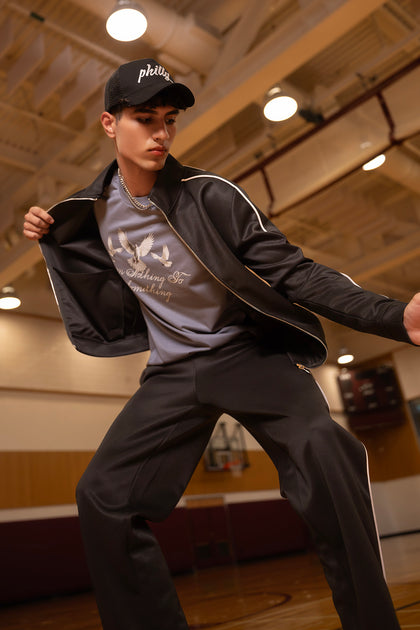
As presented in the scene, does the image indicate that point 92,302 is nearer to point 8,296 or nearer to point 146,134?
point 146,134

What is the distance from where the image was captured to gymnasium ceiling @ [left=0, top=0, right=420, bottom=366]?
469 cm

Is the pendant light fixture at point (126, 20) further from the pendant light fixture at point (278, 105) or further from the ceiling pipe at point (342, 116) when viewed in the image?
the ceiling pipe at point (342, 116)

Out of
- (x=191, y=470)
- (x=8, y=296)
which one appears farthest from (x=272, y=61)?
(x=8, y=296)

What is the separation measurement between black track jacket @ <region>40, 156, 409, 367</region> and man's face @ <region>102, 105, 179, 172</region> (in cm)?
9

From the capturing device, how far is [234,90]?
15.5 ft

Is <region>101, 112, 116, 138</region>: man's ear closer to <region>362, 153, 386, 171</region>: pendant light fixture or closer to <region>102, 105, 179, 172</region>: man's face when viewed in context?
<region>102, 105, 179, 172</region>: man's face

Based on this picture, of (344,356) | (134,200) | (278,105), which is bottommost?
(134,200)

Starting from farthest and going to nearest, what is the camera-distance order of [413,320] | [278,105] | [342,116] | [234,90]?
[342,116] < [278,105] < [234,90] < [413,320]

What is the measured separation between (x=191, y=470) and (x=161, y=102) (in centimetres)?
107

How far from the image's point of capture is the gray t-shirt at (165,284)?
1.71 m

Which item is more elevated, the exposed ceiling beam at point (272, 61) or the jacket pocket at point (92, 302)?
the exposed ceiling beam at point (272, 61)

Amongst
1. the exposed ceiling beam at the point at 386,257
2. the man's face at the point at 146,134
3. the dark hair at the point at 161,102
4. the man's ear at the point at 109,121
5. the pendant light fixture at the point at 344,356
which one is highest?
the exposed ceiling beam at the point at 386,257

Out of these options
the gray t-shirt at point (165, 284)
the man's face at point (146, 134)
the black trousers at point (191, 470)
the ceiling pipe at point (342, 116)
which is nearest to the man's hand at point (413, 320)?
the black trousers at point (191, 470)

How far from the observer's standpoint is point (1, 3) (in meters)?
4.72
